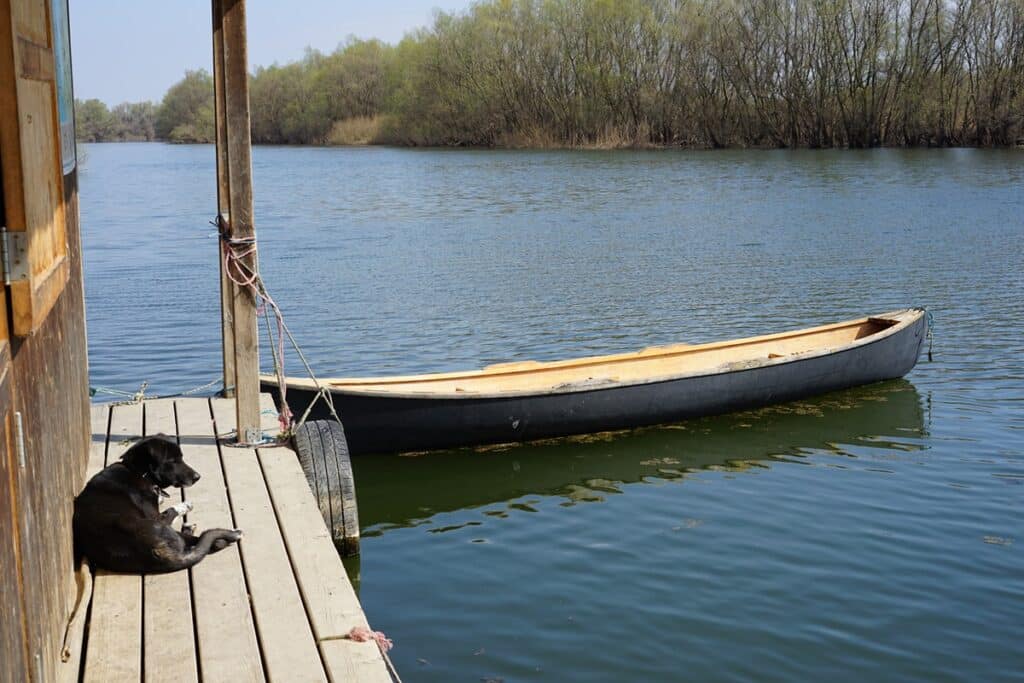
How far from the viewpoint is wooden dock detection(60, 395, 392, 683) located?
13.2ft

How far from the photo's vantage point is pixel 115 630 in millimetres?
4289

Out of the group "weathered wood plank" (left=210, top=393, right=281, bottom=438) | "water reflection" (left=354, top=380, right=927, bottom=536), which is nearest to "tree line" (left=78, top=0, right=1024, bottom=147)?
"water reflection" (left=354, top=380, right=927, bottom=536)

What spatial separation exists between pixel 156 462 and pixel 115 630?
0.98m

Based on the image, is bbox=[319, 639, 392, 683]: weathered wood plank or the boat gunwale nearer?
bbox=[319, 639, 392, 683]: weathered wood plank

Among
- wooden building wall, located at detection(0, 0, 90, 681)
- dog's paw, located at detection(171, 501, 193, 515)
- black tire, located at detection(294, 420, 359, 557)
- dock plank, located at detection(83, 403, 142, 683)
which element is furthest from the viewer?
black tire, located at detection(294, 420, 359, 557)

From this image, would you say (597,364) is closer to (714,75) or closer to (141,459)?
(141,459)

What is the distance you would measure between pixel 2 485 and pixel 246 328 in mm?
3925

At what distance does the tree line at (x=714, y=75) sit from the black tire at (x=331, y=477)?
2019 inches

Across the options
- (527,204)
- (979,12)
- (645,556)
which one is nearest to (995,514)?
(645,556)

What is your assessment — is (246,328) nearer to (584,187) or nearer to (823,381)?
(823,381)

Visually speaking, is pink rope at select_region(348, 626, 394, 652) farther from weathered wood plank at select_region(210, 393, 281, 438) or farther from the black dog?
weathered wood plank at select_region(210, 393, 281, 438)

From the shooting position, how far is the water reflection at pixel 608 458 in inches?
345

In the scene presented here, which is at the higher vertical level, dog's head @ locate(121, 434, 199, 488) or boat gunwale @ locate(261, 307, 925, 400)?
dog's head @ locate(121, 434, 199, 488)

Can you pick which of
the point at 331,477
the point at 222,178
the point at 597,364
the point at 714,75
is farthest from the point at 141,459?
the point at 714,75
